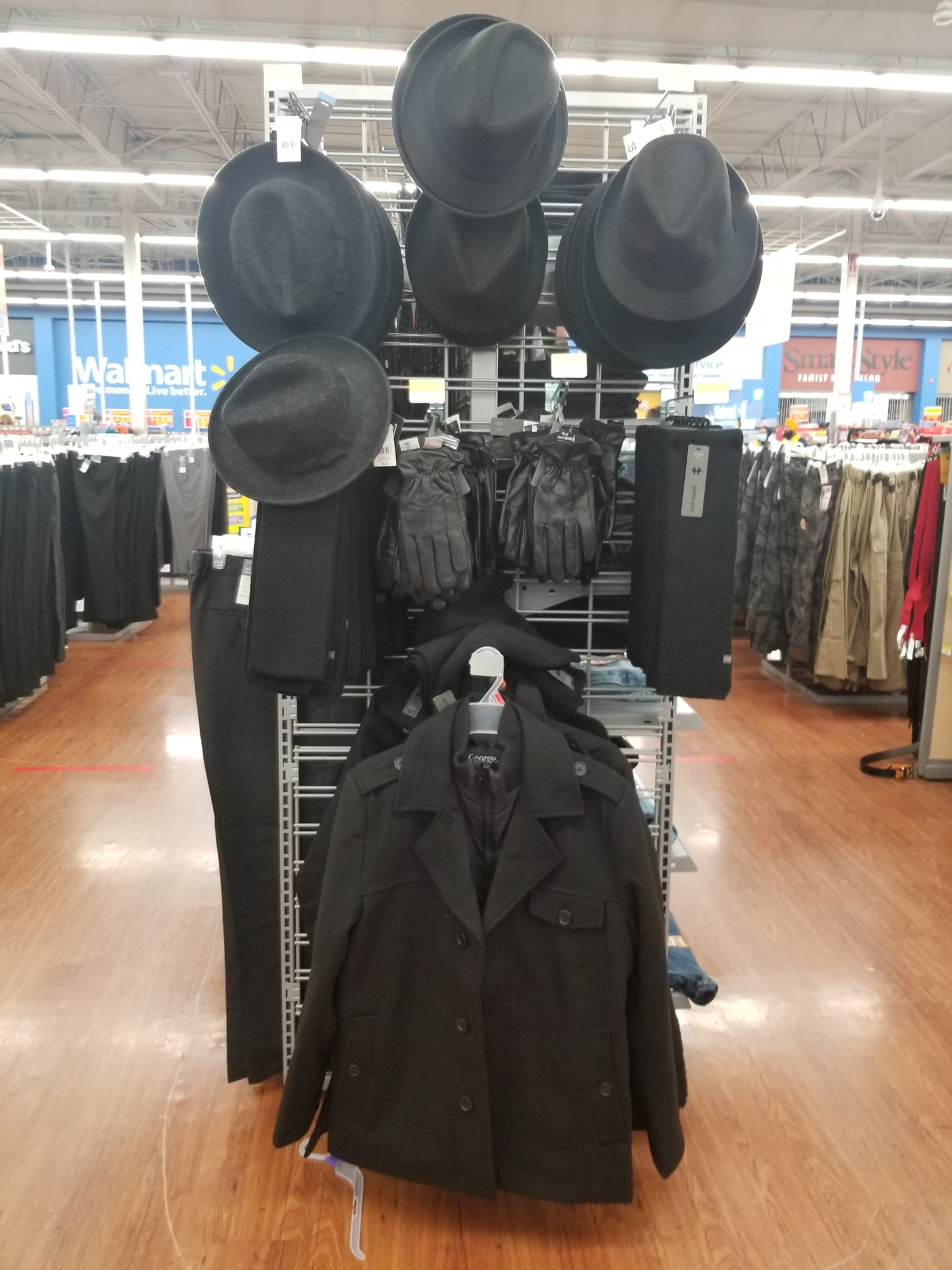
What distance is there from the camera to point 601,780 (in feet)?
6.12

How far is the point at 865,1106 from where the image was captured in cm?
241

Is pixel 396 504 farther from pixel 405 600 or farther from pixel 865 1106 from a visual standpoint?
pixel 865 1106

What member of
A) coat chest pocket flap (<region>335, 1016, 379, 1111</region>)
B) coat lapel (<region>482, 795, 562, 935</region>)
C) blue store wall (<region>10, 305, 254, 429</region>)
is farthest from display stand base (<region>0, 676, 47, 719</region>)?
blue store wall (<region>10, 305, 254, 429</region>)

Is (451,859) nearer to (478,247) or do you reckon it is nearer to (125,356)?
(478,247)

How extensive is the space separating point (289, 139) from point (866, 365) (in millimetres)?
22732

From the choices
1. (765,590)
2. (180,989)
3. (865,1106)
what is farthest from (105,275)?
(865,1106)

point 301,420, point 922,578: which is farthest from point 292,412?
point 922,578

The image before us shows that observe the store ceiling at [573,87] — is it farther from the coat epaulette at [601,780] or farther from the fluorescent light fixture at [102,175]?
the coat epaulette at [601,780]

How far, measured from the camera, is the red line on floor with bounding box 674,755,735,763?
16.2 ft

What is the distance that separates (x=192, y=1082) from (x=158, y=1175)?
330 millimetres

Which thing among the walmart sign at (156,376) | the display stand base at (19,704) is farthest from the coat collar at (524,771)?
the walmart sign at (156,376)

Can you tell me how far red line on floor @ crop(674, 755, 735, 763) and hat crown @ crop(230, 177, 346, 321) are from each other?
346 cm

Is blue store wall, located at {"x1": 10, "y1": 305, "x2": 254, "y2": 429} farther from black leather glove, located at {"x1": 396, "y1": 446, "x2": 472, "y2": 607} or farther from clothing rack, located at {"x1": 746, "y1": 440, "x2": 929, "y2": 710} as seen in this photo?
black leather glove, located at {"x1": 396, "y1": 446, "x2": 472, "y2": 607}

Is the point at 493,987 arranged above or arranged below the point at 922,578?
below
